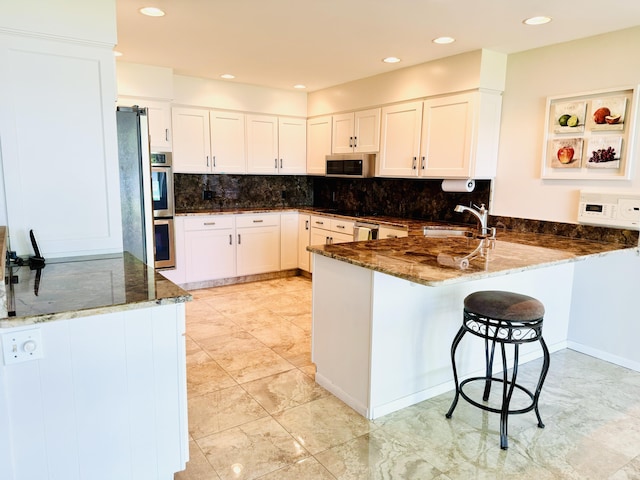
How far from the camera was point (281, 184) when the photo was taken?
233 inches

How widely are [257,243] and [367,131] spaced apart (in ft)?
6.15

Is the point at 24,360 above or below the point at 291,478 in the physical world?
above

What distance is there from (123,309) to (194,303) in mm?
3016

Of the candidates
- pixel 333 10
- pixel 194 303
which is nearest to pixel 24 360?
pixel 333 10

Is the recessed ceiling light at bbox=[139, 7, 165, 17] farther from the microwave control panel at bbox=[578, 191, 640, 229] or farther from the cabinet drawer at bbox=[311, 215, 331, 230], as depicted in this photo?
the microwave control panel at bbox=[578, 191, 640, 229]

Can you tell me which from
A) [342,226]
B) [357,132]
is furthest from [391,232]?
[357,132]

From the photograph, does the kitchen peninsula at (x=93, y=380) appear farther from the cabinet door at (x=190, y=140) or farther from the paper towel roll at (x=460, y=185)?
the cabinet door at (x=190, y=140)

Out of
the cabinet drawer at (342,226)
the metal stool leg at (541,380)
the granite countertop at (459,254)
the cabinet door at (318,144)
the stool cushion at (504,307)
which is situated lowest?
the metal stool leg at (541,380)

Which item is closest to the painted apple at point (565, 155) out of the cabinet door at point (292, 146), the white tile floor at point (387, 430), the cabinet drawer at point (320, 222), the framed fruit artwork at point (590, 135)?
the framed fruit artwork at point (590, 135)

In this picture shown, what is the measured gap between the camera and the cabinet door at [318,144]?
5312 millimetres

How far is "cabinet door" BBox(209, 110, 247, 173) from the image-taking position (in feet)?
16.4

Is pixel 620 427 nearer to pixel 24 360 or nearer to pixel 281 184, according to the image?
pixel 24 360

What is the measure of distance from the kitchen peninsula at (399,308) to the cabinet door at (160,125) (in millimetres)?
2738

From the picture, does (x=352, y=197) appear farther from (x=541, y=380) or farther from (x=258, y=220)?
(x=541, y=380)
